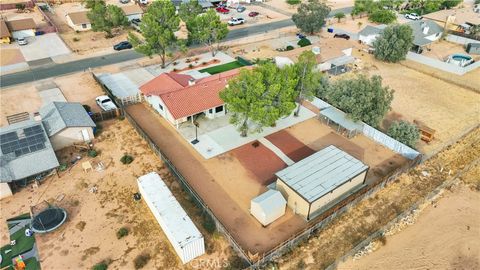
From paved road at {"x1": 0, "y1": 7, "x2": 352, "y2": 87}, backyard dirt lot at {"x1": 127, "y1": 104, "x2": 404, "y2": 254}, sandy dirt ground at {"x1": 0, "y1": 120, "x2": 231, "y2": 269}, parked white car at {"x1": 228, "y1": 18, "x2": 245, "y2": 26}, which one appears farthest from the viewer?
parked white car at {"x1": 228, "y1": 18, "x2": 245, "y2": 26}

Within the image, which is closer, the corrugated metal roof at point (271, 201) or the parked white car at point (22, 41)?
the corrugated metal roof at point (271, 201)

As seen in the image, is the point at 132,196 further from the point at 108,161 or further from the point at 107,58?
the point at 107,58

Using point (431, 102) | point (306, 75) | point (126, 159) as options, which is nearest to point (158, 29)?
point (126, 159)

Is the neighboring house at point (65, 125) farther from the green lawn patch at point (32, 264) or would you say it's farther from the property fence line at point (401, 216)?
the property fence line at point (401, 216)

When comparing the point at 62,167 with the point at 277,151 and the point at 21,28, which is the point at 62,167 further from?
the point at 21,28

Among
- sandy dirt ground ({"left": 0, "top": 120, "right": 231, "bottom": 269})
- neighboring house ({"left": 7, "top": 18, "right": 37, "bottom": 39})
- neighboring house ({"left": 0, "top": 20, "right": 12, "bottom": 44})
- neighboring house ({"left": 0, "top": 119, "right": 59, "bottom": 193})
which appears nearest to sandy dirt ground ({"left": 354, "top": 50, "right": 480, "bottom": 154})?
sandy dirt ground ({"left": 0, "top": 120, "right": 231, "bottom": 269})

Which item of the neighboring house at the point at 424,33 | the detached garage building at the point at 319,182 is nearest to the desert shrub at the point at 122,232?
the detached garage building at the point at 319,182

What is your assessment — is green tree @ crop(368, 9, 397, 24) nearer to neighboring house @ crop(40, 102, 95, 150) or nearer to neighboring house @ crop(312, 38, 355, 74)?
neighboring house @ crop(312, 38, 355, 74)
